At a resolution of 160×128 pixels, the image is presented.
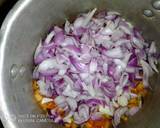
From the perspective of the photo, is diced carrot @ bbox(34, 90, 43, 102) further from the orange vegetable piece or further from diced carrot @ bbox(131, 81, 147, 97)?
diced carrot @ bbox(131, 81, 147, 97)

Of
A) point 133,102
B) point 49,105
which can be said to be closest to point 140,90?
point 133,102

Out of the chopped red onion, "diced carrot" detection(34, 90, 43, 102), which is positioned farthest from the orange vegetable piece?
"diced carrot" detection(34, 90, 43, 102)

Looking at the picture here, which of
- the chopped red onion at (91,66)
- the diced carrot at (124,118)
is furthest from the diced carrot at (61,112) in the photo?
the diced carrot at (124,118)

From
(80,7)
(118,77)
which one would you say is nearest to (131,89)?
(118,77)

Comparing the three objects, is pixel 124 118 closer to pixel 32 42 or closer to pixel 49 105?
pixel 49 105

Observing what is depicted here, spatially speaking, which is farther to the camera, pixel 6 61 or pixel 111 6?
pixel 111 6

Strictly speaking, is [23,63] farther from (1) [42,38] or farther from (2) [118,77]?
(2) [118,77]

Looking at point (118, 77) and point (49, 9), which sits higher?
point (49, 9)

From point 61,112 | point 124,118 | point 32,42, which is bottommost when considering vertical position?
point 124,118
